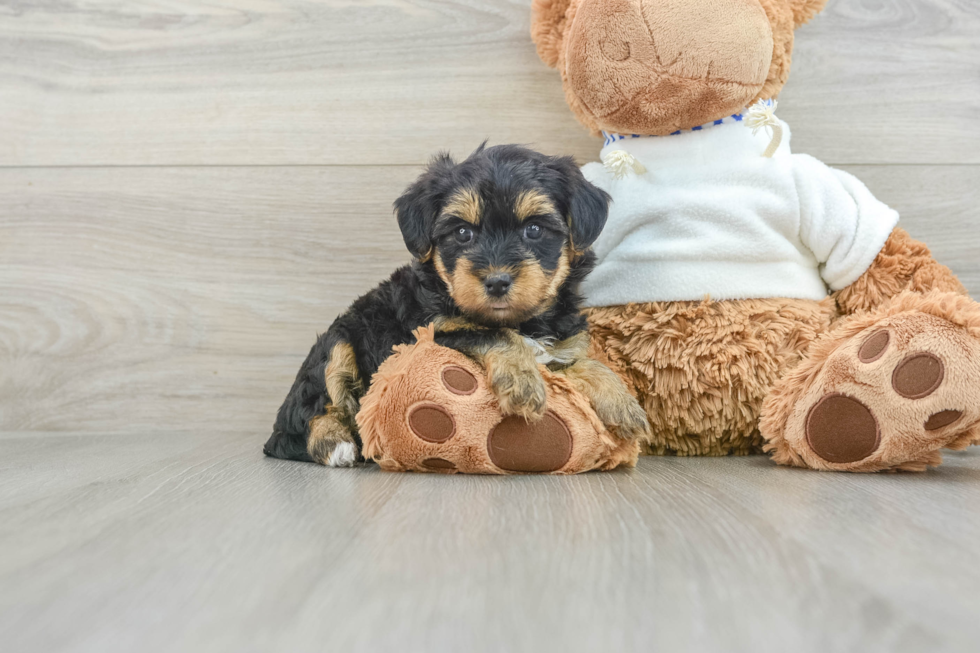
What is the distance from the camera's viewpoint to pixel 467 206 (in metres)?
1.62

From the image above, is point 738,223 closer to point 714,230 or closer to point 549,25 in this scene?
point 714,230

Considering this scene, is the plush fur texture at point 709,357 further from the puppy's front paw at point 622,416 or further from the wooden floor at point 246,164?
the puppy's front paw at point 622,416

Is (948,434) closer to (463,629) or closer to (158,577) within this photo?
(463,629)

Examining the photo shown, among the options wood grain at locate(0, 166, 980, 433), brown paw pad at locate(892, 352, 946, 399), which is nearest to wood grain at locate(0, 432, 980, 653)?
brown paw pad at locate(892, 352, 946, 399)

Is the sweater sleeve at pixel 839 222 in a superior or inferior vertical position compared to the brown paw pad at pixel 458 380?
superior

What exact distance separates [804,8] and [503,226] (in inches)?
40.4

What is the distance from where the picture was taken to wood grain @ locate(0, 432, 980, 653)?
73cm

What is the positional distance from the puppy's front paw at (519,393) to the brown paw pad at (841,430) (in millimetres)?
587

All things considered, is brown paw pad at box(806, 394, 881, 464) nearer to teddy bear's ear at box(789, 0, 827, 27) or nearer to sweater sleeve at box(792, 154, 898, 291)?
sweater sleeve at box(792, 154, 898, 291)

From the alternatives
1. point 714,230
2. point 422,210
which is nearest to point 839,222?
point 714,230

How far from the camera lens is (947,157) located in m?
2.28

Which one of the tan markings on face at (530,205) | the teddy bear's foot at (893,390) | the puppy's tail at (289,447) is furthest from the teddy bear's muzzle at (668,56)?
the puppy's tail at (289,447)

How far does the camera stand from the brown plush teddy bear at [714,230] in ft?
5.61

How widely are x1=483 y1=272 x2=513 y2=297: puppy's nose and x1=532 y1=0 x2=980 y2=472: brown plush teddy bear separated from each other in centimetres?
48
